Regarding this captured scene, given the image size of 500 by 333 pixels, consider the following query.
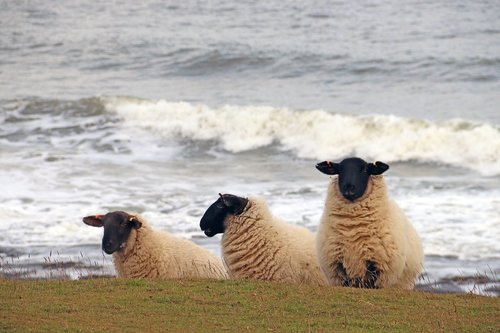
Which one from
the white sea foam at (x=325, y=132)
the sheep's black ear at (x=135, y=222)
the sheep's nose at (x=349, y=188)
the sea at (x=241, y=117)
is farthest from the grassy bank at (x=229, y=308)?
the white sea foam at (x=325, y=132)

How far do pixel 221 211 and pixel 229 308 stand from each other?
8.96 feet

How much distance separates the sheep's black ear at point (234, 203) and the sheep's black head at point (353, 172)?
1.44m

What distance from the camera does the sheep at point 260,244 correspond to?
41.2 ft

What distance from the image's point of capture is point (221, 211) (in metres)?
13.2

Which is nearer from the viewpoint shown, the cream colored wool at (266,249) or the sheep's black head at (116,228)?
the cream colored wool at (266,249)

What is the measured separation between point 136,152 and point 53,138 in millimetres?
3149

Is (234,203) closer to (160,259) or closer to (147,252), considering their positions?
(160,259)

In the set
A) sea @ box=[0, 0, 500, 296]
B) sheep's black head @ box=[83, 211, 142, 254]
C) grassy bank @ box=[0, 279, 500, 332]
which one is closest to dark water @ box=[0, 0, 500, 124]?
sea @ box=[0, 0, 500, 296]

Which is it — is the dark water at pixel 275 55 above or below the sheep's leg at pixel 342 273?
below

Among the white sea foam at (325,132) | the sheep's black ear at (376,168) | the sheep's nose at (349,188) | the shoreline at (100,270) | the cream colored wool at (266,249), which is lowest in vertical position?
the white sea foam at (325,132)

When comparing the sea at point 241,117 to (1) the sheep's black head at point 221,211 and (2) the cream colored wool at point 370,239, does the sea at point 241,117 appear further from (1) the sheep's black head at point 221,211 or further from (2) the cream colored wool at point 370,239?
(1) the sheep's black head at point 221,211

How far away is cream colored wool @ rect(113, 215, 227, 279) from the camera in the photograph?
1336 cm

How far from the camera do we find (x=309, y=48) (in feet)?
130

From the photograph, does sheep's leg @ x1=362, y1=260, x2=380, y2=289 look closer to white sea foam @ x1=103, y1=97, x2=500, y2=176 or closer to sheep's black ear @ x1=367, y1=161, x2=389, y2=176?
sheep's black ear @ x1=367, y1=161, x2=389, y2=176
